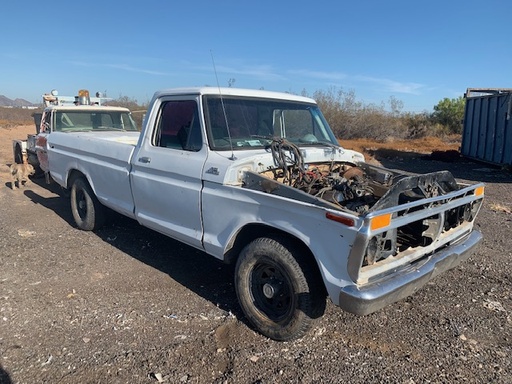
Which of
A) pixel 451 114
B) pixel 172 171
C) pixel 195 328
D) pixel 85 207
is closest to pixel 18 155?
pixel 85 207

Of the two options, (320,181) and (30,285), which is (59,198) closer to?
(30,285)

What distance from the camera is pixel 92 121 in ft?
29.7

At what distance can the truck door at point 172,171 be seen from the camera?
4082 mm

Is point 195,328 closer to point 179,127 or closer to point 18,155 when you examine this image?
point 179,127

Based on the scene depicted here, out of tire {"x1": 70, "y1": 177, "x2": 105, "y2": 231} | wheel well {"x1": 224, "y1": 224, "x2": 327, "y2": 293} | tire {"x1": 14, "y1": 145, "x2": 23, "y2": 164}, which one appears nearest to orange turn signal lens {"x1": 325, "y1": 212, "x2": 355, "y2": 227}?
wheel well {"x1": 224, "y1": 224, "x2": 327, "y2": 293}

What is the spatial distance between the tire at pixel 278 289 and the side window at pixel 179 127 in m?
1.32

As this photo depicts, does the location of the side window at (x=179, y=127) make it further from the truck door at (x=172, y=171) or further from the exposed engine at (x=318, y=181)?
the exposed engine at (x=318, y=181)

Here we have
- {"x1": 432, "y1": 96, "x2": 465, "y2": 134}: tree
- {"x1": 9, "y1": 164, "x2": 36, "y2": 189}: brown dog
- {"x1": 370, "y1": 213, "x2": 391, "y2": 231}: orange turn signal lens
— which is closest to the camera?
{"x1": 370, "y1": 213, "x2": 391, "y2": 231}: orange turn signal lens

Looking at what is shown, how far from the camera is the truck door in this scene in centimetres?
408

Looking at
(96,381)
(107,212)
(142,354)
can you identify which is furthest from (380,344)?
(107,212)

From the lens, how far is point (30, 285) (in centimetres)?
449

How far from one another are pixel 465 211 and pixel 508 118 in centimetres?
1101

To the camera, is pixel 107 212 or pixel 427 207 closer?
pixel 427 207

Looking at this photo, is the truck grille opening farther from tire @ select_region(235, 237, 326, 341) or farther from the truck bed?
the truck bed
